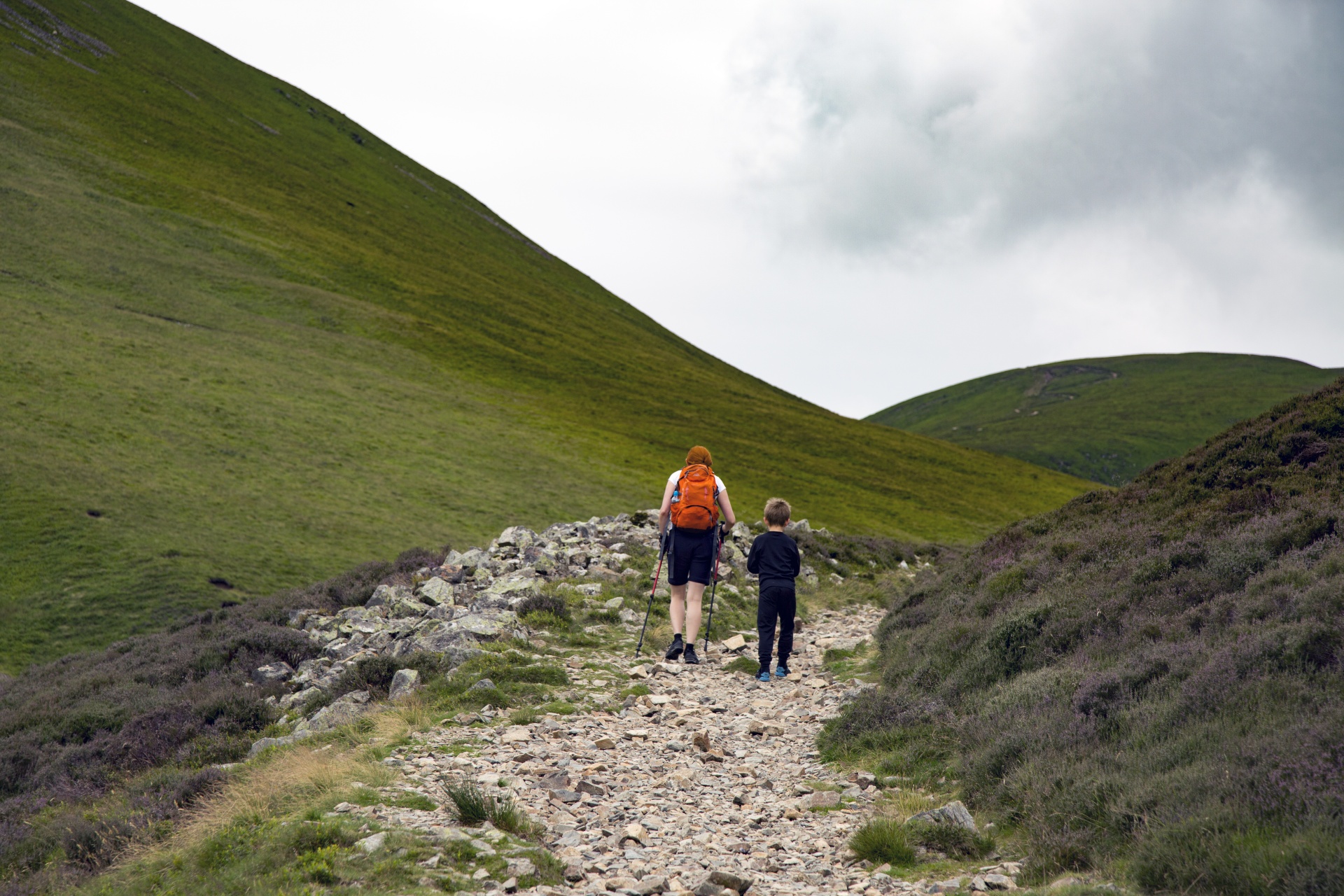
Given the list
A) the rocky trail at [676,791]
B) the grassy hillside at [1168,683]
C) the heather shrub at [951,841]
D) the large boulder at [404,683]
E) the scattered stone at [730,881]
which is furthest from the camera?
the large boulder at [404,683]

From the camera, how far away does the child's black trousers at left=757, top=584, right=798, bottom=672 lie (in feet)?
46.5

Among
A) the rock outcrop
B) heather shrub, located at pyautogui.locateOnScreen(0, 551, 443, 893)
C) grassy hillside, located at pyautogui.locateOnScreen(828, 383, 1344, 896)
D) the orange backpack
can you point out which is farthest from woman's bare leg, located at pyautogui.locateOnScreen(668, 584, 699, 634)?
heather shrub, located at pyautogui.locateOnScreen(0, 551, 443, 893)

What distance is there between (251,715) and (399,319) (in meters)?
63.0

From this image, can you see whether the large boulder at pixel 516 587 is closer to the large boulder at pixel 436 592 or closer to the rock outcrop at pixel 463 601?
the rock outcrop at pixel 463 601

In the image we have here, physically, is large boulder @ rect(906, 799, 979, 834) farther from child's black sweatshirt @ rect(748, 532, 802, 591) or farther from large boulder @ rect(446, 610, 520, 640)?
large boulder @ rect(446, 610, 520, 640)

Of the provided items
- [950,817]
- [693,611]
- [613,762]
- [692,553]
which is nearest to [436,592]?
[693,611]

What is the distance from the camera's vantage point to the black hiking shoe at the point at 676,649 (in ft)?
49.2

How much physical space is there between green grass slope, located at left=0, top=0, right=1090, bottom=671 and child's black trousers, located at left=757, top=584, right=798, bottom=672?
21.1 m

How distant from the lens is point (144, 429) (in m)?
39.0

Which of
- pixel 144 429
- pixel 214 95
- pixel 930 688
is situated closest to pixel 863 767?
pixel 930 688

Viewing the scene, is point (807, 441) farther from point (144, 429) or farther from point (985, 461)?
point (144, 429)

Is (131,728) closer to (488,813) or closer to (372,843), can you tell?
(372,843)

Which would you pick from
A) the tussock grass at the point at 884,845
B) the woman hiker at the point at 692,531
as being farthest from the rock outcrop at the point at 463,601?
the tussock grass at the point at 884,845

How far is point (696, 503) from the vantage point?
14484 millimetres
